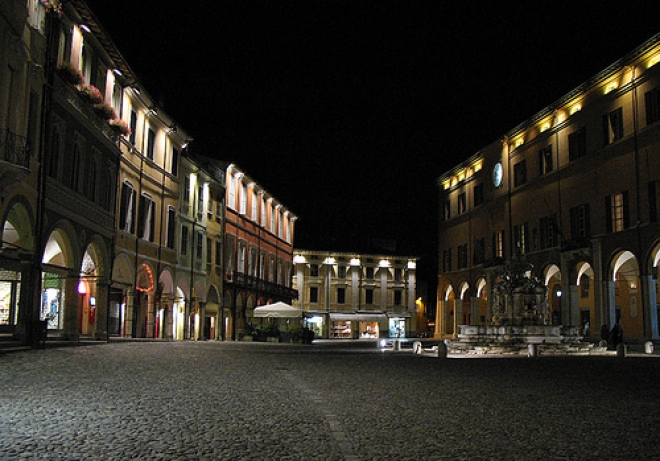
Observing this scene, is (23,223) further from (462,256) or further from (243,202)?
(462,256)

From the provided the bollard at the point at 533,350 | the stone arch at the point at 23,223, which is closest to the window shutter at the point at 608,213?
the bollard at the point at 533,350

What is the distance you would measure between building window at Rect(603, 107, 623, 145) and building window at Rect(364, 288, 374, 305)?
1804 inches

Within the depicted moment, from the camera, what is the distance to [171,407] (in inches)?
392

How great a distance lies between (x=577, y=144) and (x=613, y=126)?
3.56 m

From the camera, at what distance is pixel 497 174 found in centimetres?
5294

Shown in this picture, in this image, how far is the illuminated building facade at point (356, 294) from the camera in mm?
78312

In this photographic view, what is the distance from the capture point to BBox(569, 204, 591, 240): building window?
39.3m

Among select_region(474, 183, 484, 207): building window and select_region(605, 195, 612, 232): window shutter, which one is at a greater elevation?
select_region(474, 183, 484, 207): building window

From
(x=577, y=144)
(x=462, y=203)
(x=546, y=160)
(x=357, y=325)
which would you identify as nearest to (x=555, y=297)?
(x=546, y=160)

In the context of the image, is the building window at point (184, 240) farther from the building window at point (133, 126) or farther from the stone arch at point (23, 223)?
the stone arch at point (23, 223)

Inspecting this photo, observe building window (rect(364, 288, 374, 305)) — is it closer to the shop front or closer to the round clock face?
the shop front

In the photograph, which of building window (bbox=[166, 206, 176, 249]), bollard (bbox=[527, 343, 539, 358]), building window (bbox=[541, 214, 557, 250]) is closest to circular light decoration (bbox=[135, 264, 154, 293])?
building window (bbox=[166, 206, 176, 249])

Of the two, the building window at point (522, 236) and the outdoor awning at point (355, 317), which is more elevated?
the building window at point (522, 236)

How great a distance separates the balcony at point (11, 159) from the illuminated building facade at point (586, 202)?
23.9 metres
